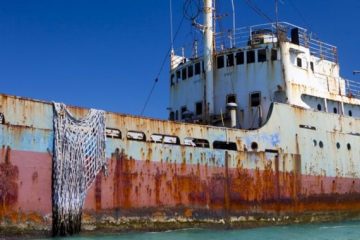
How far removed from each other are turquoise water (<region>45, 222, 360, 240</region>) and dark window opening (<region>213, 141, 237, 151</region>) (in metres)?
2.78

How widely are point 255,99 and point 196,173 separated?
5.22 m

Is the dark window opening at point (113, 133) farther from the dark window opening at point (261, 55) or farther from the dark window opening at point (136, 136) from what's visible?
the dark window opening at point (261, 55)

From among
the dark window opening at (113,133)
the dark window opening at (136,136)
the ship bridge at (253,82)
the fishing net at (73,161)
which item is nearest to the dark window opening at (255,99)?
the ship bridge at (253,82)

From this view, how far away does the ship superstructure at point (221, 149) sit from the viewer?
40.7 ft

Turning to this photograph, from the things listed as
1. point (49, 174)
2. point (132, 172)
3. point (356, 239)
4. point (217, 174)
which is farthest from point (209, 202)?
point (49, 174)

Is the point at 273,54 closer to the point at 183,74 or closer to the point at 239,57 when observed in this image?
the point at 239,57

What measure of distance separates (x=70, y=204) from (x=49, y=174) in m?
0.93

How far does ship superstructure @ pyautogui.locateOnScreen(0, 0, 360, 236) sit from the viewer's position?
12406 millimetres

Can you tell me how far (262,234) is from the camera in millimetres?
14773

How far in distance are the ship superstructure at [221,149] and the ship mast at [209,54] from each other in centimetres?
4

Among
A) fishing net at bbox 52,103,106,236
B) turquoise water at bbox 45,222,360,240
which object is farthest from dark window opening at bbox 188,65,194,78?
fishing net at bbox 52,103,106,236

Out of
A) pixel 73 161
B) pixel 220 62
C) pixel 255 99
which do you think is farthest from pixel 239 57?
pixel 73 161

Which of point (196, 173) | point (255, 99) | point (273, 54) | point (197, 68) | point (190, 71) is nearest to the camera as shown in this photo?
point (196, 173)

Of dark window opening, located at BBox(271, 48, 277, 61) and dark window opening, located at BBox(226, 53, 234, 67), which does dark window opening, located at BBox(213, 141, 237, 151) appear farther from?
dark window opening, located at BBox(271, 48, 277, 61)
